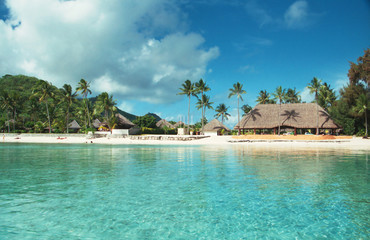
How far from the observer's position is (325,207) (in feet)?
21.5

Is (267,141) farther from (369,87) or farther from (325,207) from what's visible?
(325,207)

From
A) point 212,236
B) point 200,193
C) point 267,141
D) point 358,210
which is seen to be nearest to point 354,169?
point 358,210

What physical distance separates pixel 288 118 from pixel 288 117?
0.87ft

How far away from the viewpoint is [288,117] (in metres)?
44.9

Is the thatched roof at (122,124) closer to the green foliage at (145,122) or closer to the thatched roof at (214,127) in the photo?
the green foliage at (145,122)

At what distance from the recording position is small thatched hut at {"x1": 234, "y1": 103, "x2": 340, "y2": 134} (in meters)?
42.8

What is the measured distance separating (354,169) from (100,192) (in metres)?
11.6

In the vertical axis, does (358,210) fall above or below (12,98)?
below

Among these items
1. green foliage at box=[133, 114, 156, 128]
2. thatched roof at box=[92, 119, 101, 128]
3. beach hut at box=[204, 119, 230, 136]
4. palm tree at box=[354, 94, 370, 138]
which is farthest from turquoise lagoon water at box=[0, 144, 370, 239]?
thatched roof at box=[92, 119, 101, 128]

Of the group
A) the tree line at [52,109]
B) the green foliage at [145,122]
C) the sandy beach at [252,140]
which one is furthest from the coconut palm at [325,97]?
the tree line at [52,109]

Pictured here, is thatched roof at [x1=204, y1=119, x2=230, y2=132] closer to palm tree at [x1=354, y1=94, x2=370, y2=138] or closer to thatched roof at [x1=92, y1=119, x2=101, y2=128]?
palm tree at [x1=354, y1=94, x2=370, y2=138]

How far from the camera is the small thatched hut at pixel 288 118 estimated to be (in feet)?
140

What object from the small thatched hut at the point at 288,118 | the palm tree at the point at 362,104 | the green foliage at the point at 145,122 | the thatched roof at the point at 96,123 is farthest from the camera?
the thatched roof at the point at 96,123

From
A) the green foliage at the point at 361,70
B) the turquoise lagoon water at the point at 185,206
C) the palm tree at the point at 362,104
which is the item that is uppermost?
the green foliage at the point at 361,70
